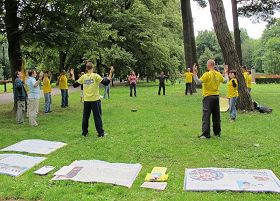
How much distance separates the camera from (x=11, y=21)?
16.4 m

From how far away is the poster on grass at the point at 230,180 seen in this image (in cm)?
629

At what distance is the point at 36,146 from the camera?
9766 mm

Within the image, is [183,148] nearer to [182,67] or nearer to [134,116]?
[134,116]

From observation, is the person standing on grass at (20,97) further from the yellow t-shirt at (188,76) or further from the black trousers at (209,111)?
the yellow t-shirt at (188,76)

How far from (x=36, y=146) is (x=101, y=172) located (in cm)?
307

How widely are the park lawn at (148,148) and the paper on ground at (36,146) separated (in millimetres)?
292

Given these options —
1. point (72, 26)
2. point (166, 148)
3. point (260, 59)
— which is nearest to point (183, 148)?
point (166, 148)

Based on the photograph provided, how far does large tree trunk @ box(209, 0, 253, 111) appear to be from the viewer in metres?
15.3

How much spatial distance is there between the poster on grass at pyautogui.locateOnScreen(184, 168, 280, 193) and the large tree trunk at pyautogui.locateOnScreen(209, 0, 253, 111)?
8.71 meters

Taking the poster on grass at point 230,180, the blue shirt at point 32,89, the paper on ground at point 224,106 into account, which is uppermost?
the blue shirt at point 32,89

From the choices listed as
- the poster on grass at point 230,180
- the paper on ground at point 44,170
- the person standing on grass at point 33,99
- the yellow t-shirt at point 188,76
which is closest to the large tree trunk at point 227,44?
the person standing on grass at point 33,99

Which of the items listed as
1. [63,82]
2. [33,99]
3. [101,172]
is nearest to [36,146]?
[101,172]

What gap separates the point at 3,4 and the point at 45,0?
1.79 metres

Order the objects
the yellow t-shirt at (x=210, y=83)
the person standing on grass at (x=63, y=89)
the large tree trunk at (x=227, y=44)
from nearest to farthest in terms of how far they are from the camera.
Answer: the yellow t-shirt at (x=210, y=83), the large tree trunk at (x=227, y=44), the person standing on grass at (x=63, y=89)
